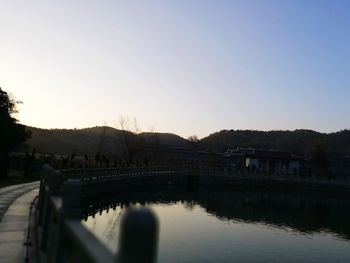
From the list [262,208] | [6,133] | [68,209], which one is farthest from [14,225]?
[262,208]

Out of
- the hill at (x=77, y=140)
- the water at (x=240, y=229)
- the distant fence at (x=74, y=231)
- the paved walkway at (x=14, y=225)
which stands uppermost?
the hill at (x=77, y=140)

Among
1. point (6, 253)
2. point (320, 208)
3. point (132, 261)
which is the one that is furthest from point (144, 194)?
point (132, 261)

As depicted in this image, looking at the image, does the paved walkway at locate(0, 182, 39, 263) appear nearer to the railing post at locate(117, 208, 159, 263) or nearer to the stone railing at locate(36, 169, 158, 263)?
the stone railing at locate(36, 169, 158, 263)

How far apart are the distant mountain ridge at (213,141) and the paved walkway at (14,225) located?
113110mm


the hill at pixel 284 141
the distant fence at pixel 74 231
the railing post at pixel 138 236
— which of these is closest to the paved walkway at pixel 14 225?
the distant fence at pixel 74 231

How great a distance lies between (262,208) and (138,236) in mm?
52934

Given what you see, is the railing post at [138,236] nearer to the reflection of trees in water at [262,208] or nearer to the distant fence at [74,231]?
the distant fence at [74,231]

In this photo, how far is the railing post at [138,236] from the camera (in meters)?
3.40

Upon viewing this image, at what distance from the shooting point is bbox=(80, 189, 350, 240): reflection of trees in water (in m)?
43.0

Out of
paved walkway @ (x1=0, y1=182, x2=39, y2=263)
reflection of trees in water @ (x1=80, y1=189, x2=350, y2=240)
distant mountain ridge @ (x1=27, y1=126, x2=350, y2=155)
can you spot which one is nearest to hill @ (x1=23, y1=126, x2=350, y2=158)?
distant mountain ridge @ (x1=27, y1=126, x2=350, y2=155)

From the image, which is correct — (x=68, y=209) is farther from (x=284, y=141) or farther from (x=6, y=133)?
(x=284, y=141)

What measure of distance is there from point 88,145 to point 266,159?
76.5 meters

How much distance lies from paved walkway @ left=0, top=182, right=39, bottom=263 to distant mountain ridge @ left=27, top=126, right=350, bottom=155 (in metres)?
113

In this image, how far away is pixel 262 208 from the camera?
5475 cm
